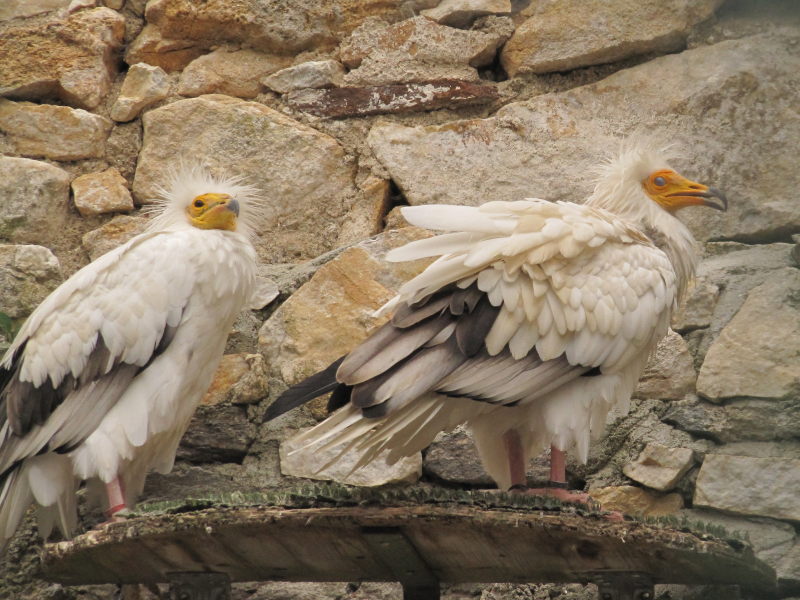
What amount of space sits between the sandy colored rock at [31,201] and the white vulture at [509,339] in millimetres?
1690

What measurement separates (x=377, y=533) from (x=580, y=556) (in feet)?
1.71

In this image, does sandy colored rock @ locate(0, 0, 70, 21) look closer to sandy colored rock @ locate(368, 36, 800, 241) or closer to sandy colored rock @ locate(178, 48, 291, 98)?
sandy colored rock @ locate(178, 48, 291, 98)

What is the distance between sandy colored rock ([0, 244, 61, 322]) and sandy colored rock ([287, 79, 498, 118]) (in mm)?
1137

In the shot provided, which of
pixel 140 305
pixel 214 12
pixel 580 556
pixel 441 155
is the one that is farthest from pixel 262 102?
pixel 580 556

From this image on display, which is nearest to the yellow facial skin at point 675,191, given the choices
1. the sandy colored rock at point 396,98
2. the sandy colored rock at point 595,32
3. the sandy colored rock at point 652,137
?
the sandy colored rock at point 652,137

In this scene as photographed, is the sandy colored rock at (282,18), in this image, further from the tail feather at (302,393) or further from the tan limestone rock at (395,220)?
the tail feather at (302,393)

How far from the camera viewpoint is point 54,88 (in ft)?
16.8

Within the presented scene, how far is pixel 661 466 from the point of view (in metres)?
4.20

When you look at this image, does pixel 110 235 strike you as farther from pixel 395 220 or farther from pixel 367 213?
pixel 395 220

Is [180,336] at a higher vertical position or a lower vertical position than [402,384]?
higher

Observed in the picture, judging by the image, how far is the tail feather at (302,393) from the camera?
3629 millimetres

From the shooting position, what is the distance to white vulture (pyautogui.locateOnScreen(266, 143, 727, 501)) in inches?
142

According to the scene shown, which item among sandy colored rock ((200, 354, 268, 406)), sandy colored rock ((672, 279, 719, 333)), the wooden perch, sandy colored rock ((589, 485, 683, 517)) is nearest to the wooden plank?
the wooden perch

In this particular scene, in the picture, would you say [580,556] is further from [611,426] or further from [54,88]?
[54,88]
